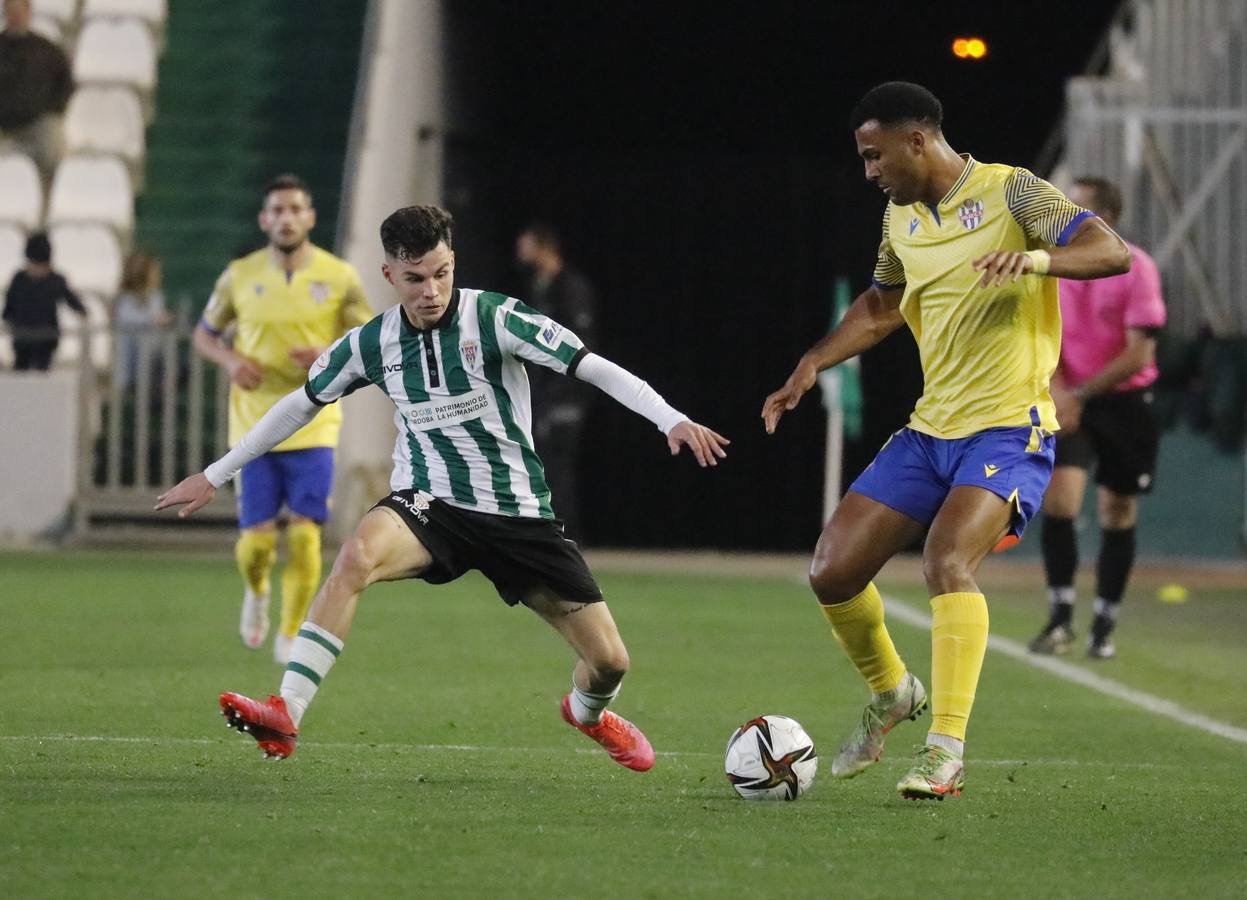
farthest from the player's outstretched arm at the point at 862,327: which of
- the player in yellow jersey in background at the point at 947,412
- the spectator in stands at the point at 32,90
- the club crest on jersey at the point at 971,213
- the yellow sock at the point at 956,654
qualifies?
the spectator in stands at the point at 32,90

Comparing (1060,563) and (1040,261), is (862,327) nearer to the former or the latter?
(1040,261)

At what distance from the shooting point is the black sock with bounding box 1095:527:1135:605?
11.2 m

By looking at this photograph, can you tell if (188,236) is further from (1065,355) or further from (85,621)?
(1065,355)

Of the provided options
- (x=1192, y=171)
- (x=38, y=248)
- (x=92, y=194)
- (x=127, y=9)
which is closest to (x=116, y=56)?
(x=127, y=9)

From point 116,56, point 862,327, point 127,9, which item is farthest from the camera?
point 127,9

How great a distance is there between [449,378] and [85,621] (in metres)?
5.64

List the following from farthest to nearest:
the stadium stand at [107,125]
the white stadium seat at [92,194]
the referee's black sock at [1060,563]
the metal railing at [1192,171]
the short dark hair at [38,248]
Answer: the stadium stand at [107,125]
the white stadium seat at [92,194]
the short dark hair at [38,248]
the metal railing at [1192,171]
the referee's black sock at [1060,563]

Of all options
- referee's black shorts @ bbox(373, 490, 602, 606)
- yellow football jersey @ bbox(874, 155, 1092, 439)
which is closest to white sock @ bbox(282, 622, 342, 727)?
referee's black shorts @ bbox(373, 490, 602, 606)

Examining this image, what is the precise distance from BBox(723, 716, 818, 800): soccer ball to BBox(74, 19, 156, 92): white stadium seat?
17.0 m

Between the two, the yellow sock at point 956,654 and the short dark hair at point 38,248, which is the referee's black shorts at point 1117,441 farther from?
the short dark hair at point 38,248

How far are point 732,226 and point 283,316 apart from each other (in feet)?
30.4

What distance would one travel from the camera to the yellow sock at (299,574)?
10.2 meters

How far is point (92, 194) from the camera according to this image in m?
20.8

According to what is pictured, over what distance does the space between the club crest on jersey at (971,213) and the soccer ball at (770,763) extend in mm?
1600
